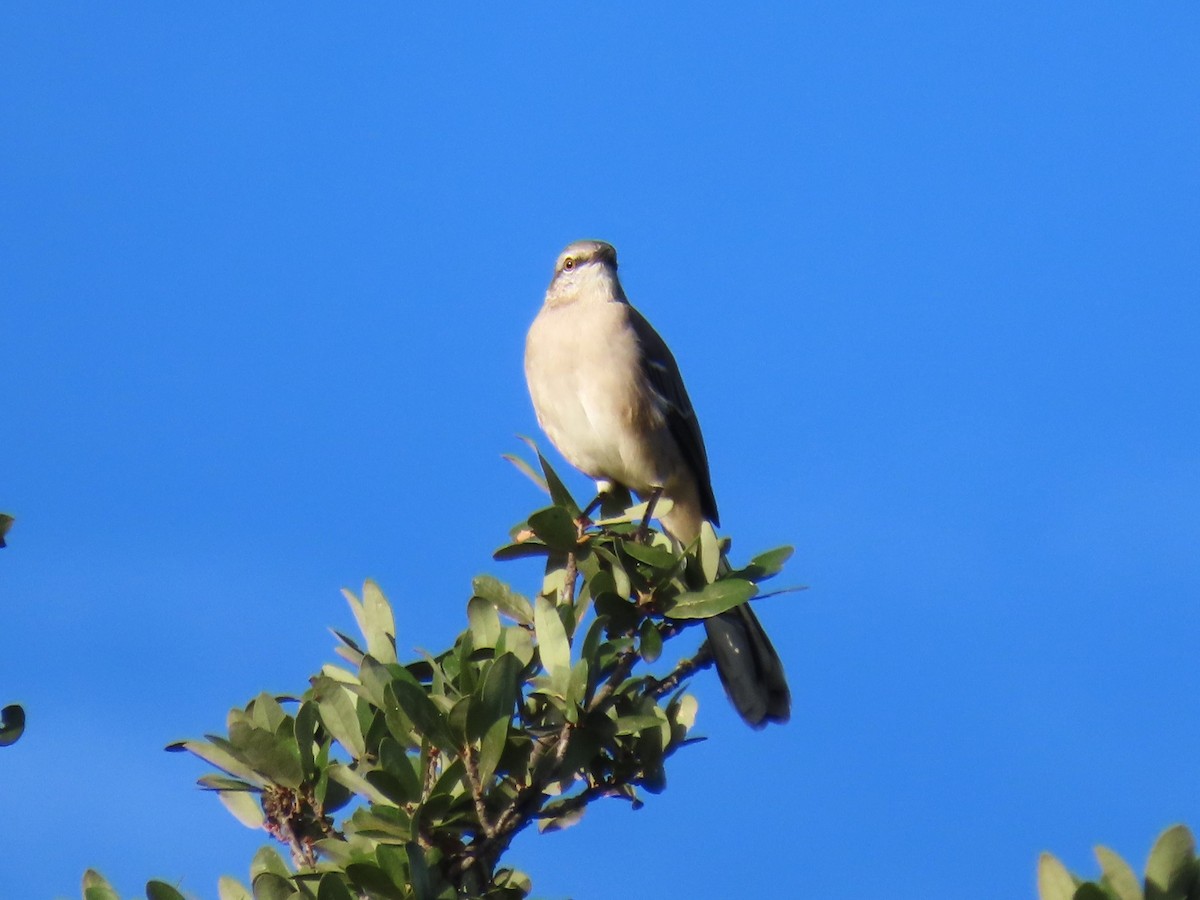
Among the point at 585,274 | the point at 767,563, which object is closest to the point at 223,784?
the point at 767,563

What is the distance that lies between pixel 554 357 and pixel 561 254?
1.13m

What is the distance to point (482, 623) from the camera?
394 cm

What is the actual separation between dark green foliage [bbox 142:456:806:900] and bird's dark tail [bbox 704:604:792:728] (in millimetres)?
1245

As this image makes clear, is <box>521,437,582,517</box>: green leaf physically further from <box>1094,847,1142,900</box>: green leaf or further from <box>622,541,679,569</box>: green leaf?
<box>1094,847,1142,900</box>: green leaf

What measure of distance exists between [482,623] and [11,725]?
1143 mm

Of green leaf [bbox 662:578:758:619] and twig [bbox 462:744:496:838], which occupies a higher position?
green leaf [bbox 662:578:758:619]

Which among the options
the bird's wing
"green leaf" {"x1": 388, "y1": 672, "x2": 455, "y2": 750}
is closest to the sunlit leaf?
"green leaf" {"x1": 388, "y1": 672, "x2": 455, "y2": 750}

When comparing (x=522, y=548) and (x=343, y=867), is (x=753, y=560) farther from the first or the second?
(x=343, y=867)

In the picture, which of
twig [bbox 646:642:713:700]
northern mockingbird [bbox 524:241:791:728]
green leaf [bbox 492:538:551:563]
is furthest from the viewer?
northern mockingbird [bbox 524:241:791:728]

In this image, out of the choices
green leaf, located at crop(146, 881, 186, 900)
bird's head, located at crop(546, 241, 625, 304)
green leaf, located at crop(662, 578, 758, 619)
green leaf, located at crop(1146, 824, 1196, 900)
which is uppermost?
bird's head, located at crop(546, 241, 625, 304)

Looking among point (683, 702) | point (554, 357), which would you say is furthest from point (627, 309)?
point (683, 702)

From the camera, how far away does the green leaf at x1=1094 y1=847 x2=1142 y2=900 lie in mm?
3014

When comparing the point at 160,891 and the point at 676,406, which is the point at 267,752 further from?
the point at 676,406

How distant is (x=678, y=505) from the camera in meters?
7.37
